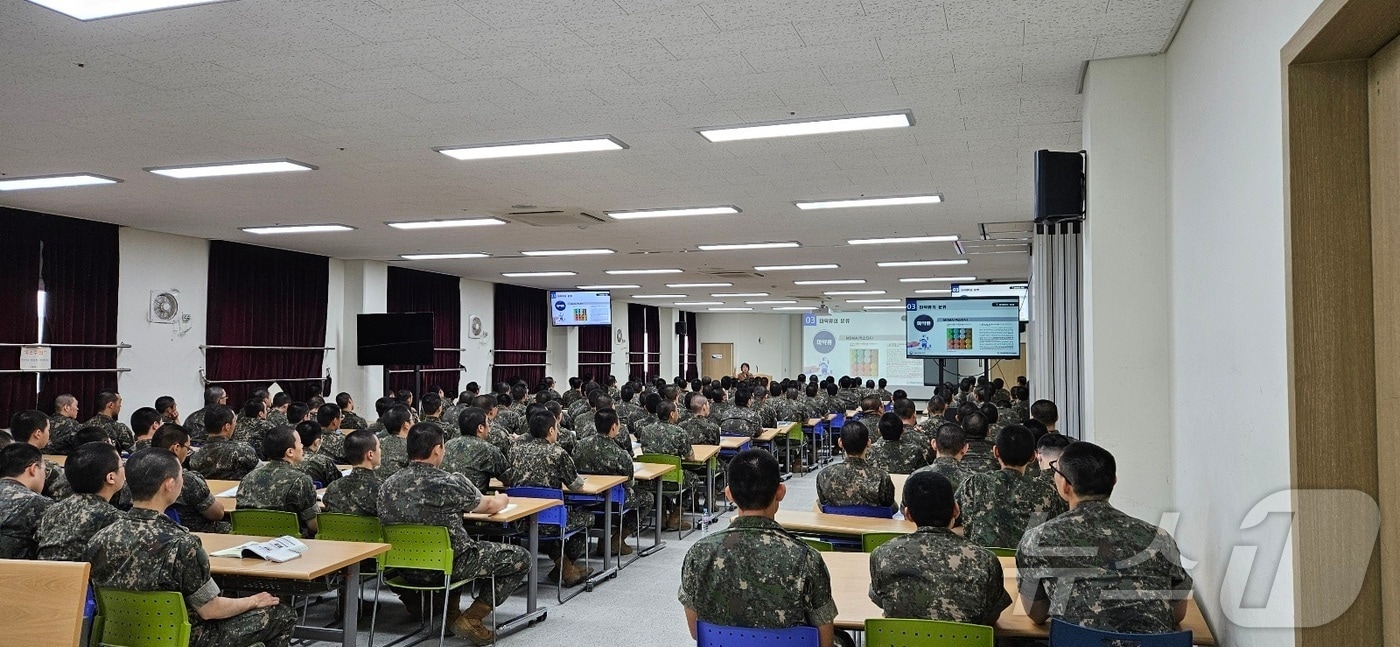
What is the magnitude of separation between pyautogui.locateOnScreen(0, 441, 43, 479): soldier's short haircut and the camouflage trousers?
164 centimetres

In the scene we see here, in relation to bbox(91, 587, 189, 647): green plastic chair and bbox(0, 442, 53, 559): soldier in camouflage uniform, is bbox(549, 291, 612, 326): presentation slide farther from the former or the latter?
bbox(91, 587, 189, 647): green plastic chair

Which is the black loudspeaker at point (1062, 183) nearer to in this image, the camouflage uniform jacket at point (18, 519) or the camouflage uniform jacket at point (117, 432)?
the camouflage uniform jacket at point (18, 519)

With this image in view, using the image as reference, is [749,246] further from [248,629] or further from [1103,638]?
[1103,638]

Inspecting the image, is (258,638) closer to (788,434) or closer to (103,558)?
(103,558)

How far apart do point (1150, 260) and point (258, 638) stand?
4.22 m

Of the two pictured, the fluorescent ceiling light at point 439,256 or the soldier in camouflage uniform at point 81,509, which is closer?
the soldier in camouflage uniform at point 81,509

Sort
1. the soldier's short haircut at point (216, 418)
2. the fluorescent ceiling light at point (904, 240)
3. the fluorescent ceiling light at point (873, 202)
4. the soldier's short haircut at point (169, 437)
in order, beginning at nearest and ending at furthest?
the soldier's short haircut at point (169, 437)
the soldier's short haircut at point (216, 418)
the fluorescent ceiling light at point (873, 202)
the fluorescent ceiling light at point (904, 240)

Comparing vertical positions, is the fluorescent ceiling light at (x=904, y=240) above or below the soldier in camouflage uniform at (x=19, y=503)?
above

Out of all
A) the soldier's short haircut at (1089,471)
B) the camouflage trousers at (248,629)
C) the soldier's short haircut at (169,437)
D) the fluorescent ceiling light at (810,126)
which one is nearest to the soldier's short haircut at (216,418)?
the soldier's short haircut at (169,437)

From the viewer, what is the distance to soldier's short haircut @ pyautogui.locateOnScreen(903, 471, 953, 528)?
297 centimetres

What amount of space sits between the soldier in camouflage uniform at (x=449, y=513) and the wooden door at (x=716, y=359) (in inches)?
932

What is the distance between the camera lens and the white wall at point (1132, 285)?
148 inches

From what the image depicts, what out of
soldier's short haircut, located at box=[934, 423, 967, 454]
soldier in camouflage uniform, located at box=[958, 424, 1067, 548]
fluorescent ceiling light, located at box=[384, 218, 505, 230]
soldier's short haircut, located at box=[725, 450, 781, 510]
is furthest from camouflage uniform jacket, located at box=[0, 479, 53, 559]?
fluorescent ceiling light, located at box=[384, 218, 505, 230]

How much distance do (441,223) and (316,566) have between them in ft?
19.1
